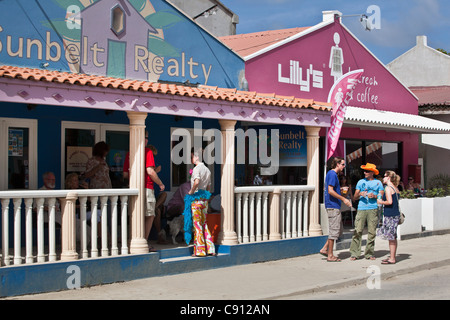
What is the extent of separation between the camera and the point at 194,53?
12.5 meters

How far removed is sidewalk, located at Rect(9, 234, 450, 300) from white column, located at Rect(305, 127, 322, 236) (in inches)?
25.3

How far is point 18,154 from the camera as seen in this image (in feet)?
32.9

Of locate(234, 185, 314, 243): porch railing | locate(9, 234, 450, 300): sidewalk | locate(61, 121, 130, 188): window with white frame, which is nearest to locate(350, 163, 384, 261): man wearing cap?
locate(9, 234, 450, 300): sidewalk

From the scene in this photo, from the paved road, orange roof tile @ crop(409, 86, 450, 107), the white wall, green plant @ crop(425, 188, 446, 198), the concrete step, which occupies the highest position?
the white wall

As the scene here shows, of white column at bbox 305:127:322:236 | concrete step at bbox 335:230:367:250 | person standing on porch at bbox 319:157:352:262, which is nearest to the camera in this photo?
person standing on porch at bbox 319:157:352:262

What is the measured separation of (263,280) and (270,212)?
7.38 feet

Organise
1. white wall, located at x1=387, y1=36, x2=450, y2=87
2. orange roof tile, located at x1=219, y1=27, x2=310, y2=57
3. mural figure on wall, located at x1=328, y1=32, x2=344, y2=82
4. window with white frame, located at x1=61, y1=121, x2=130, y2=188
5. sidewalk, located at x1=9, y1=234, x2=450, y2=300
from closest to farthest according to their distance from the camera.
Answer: sidewalk, located at x1=9, y1=234, x2=450, y2=300
window with white frame, located at x1=61, y1=121, x2=130, y2=188
orange roof tile, located at x1=219, y1=27, x2=310, y2=57
mural figure on wall, located at x1=328, y1=32, x2=344, y2=82
white wall, located at x1=387, y1=36, x2=450, y2=87

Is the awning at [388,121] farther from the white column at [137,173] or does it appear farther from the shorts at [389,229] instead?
the white column at [137,173]

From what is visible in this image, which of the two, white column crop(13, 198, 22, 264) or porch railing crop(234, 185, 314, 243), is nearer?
white column crop(13, 198, 22, 264)

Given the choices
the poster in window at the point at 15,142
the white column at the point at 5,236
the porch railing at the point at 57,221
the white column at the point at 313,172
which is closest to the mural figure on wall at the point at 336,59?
the white column at the point at 313,172

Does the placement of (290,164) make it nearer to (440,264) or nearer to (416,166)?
(440,264)

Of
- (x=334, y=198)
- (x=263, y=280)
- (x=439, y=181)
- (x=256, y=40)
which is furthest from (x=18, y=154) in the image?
(x=439, y=181)

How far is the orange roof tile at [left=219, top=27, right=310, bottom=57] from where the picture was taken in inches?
590

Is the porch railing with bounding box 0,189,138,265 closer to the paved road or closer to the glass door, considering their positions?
the glass door
